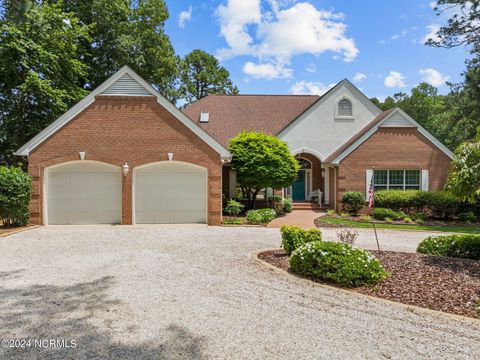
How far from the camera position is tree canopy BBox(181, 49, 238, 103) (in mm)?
42281

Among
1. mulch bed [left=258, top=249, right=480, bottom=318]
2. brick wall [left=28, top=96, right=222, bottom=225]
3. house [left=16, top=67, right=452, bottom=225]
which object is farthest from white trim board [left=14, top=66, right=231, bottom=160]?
mulch bed [left=258, top=249, right=480, bottom=318]

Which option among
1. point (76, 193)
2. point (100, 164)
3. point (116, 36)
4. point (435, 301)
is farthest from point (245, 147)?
point (116, 36)

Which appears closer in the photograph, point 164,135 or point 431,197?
point 164,135

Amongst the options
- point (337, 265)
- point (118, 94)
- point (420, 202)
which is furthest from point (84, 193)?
point (420, 202)

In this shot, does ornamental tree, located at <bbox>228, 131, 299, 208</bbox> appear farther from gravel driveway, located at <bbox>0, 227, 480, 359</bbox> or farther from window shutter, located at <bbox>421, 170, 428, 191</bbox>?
gravel driveway, located at <bbox>0, 227, 480, 359</bbox>

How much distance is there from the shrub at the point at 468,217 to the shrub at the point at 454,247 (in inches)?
383

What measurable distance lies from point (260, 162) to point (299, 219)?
3497 millimetres

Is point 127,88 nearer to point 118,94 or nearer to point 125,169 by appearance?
point 118,94

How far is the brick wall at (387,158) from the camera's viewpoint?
714 inches

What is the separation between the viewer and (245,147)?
658 inches

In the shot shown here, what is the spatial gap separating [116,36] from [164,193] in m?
17.5

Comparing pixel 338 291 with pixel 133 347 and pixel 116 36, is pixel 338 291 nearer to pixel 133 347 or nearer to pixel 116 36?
pixel 133 347

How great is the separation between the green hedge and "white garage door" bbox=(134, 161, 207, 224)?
981cm

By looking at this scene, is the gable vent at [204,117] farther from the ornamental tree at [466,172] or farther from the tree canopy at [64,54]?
the ornamental tree at [466,172]
